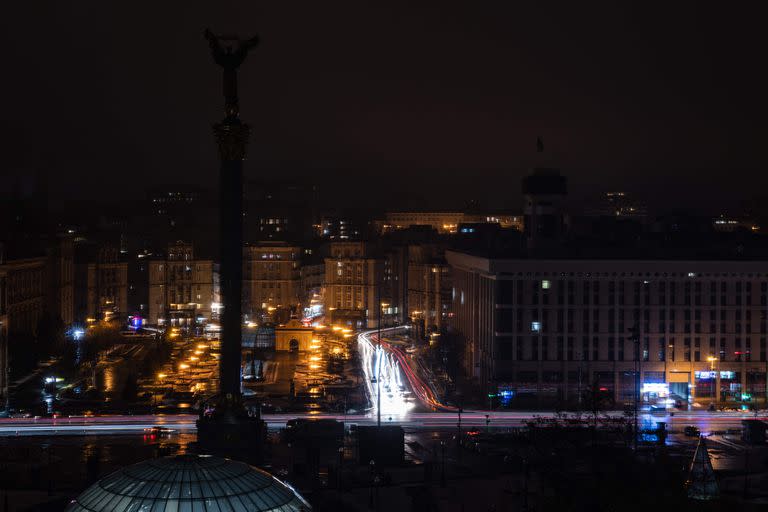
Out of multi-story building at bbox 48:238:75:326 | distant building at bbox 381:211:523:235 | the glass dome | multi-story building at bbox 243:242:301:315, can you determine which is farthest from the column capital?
distant building at bbox 381:211:523:235

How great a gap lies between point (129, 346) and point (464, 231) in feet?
119

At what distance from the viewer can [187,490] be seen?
18.0 metres

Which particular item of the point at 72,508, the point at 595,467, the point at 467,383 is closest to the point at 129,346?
the point at 467,383

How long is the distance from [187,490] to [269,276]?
259ft

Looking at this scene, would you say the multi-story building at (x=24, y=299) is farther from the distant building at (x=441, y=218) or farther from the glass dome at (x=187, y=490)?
the distant building at (x=441, y=218)

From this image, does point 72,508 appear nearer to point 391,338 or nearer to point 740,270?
point 740,270

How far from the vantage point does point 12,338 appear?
60.8 meters

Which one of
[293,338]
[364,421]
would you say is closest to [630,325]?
[364,421]

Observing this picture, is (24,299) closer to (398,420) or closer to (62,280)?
(62,280)

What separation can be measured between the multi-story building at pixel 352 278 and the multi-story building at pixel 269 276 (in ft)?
11.4

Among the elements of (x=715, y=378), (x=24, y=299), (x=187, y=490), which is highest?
(x=24, y=299)

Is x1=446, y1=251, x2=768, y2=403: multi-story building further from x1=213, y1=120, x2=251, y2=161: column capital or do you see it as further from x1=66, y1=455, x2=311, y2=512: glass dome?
x1=66, y1=455, x2=311, y2=512: glass dome

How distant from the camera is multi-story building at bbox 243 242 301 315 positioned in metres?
96.5

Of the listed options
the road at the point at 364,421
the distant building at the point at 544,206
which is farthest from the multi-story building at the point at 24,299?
the distant building at the point at 544,206
